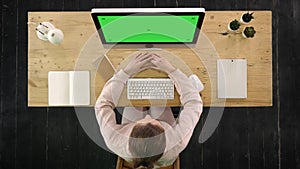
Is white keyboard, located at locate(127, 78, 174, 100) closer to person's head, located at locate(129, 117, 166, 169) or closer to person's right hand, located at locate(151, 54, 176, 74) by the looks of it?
person's right hand, located at locate(151, 54, 176, 74)

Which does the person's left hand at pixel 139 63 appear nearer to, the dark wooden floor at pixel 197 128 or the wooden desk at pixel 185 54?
the wooden desk at pixel 185 54

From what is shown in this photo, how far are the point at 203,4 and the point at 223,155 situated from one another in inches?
43.0

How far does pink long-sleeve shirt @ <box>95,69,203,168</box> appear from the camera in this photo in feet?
6.68

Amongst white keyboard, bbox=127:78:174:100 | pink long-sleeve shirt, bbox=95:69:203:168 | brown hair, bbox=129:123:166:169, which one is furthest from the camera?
white keyboard, bbox=127:78:174:100

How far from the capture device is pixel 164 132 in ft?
6.44

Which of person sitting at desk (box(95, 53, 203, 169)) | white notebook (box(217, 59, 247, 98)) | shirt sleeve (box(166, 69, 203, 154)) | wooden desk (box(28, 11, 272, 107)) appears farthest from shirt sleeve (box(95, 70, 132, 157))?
white notebook (box(217, 59, 247, 98))

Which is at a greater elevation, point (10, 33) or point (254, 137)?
point (10, 33)

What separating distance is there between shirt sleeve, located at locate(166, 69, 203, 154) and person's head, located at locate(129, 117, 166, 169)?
5.5 inches

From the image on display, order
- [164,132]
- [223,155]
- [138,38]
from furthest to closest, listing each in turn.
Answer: [223,155], [138,38], [164,132]

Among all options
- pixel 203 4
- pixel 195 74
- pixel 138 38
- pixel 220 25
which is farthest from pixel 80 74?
pixel 203 4

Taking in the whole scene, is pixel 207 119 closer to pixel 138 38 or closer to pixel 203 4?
pixel 203 4

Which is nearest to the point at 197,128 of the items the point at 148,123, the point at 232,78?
the point at 232,78

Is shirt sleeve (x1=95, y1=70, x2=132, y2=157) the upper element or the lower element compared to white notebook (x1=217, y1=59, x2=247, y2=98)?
lower

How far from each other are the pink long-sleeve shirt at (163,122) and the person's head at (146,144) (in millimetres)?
96
